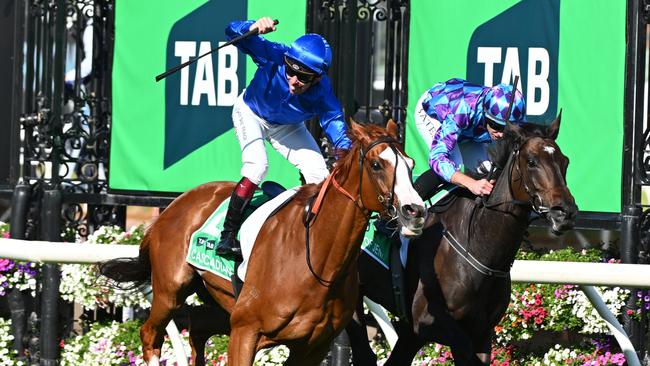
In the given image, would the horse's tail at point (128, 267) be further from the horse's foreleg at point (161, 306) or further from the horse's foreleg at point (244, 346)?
the horse's foreleg at point (244, 346)

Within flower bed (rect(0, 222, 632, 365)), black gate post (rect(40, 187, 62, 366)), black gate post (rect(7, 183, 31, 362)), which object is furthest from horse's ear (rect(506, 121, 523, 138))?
black gate post (rect(7, 183, 31, 362))

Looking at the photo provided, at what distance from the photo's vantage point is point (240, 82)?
759 centimetres

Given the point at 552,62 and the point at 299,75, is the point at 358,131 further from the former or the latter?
the point at 552,62

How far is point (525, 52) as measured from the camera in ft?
23.5

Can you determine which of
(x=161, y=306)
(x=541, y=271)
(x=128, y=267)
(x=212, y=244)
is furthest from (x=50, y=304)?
(x=541, y=271)

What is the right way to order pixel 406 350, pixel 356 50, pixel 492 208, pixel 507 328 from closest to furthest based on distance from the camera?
pixel 492 208
pixel 406 350
pixel 507 328
pixel 356 50

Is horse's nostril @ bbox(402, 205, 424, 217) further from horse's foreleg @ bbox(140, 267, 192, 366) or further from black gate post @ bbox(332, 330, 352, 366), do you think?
black gate post @ bbox(332, 330, 352, 366)

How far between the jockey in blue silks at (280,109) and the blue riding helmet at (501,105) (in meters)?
0.70

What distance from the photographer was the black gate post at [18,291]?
303 inches

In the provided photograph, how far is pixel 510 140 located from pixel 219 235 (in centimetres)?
142

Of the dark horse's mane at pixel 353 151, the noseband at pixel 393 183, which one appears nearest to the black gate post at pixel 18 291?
the dark horse's mane at pixel 353 151

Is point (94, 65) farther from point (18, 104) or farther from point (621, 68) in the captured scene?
point (621, 68)

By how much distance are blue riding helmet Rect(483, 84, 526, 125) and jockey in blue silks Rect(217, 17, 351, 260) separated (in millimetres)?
699

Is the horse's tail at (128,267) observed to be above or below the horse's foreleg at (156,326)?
above
